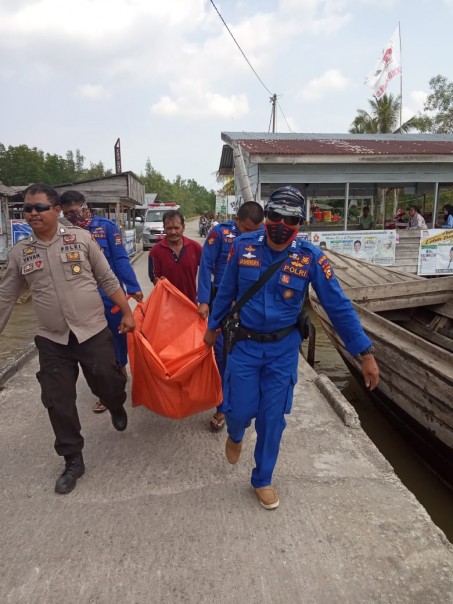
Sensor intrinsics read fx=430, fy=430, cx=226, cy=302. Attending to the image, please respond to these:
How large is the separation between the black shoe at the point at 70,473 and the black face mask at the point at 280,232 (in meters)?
1.86

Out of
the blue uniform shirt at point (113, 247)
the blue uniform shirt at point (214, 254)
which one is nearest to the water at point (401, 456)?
the blue uniform shirt at point (214, 254)

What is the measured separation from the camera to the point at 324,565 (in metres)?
2.10

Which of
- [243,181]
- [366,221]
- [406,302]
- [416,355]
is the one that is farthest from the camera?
[366,221]

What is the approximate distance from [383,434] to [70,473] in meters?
3.94

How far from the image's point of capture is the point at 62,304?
8.46 ft

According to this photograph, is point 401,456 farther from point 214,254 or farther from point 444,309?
point 214,254

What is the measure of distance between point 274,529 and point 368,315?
356 cm

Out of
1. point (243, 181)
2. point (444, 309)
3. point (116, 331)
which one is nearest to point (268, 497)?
point (116, 331)

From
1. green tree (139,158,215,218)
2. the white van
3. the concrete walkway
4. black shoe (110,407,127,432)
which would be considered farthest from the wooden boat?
green tree (139,158,215,218)

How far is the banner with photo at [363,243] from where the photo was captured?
10.7 m

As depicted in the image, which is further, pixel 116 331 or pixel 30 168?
pixel 30 168

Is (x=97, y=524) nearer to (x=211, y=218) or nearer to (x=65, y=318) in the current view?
(x=65, y=318)

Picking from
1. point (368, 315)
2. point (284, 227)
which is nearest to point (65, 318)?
point (284, 227)

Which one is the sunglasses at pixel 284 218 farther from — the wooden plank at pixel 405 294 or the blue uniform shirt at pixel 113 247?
the wooden plank at pixel 405 294
